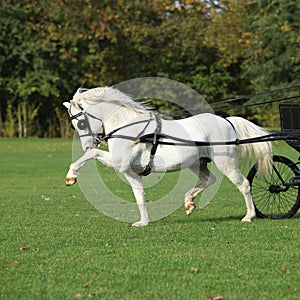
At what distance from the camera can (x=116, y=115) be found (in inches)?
396

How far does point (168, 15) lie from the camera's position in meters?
39.1

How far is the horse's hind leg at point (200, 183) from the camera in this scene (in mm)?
10594

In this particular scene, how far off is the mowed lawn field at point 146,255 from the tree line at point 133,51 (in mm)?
21479

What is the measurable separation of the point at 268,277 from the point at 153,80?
93.2 feet

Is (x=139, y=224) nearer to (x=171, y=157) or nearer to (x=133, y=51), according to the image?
(x=171, y=157)

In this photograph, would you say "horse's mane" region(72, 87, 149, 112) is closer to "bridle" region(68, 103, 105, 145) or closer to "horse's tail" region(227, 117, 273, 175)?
"bridle" region(68, 103, 105, 145)

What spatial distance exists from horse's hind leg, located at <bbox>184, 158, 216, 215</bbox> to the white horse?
28cm

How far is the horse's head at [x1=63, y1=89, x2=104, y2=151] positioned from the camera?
9992 mm

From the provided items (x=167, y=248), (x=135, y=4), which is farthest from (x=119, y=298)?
(x=135, y=4)

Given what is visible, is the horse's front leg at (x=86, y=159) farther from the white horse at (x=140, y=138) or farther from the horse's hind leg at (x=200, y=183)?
the horse's hind leg at (x=200, y=183)

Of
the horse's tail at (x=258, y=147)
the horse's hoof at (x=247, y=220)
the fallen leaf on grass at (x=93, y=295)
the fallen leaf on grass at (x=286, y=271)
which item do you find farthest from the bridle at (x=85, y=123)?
the fallen leaf on grass at (x=93, y=295)

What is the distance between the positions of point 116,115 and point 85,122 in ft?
1.35

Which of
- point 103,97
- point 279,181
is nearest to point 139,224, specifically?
point 103,97

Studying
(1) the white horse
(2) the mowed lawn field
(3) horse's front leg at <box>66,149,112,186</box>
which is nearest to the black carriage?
(2) the mowed lawn field
